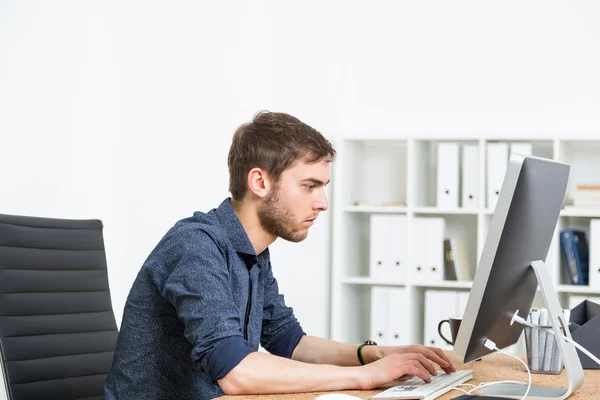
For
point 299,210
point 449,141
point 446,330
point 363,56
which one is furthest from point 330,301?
point 299,210

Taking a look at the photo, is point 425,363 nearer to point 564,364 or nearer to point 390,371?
point 390,371

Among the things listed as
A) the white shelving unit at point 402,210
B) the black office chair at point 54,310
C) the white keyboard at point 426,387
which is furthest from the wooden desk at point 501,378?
the white shelving unit at point 402,210

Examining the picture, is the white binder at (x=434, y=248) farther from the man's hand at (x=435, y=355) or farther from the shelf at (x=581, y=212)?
the man's hand at (x=435, y=355)

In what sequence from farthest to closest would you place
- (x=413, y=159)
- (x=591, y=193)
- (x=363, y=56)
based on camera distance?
(x=363, y=56), (x=413, y=159), (x=591, y=193)

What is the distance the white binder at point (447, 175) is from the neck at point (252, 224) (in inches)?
89.6

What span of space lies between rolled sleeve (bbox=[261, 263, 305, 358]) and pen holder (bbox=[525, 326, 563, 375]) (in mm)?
592

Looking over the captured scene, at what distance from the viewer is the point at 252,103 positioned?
425 cm

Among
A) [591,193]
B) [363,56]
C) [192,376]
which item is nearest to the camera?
[192,376]

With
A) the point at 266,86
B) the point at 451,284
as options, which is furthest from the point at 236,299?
the point at 266,86

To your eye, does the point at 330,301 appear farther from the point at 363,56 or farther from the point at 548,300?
the point at 548,300

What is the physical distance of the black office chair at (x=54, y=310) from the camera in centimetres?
201

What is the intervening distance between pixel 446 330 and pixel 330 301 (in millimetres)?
622

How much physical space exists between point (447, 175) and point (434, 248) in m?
0.36

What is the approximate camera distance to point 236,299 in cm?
176
